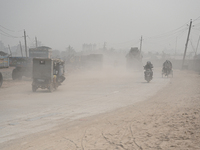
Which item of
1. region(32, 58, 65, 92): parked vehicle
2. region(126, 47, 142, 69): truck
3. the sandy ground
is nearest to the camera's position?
the sandy ground

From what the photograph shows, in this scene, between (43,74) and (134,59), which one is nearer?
(43,74)

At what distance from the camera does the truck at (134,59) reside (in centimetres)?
3988

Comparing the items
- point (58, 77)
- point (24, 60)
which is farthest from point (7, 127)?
point (24, 60)

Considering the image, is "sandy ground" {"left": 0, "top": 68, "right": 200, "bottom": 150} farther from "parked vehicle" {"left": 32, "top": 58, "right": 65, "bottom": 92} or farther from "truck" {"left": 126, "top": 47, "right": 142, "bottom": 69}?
"truck" {"left": 126, "top": 47, "right": 142, "bottom": 69}

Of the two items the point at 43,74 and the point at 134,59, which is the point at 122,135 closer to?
the point at 43,74

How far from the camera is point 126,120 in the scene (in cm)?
643

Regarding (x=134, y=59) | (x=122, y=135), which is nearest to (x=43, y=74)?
(x=122, y=135)

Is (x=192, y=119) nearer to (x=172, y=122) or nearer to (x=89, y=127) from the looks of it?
(x=172, y=122)

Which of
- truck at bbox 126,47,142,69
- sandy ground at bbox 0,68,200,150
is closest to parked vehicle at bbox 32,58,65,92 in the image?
sandy ground at bbox 0,68,200,150

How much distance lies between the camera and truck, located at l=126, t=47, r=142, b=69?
39881 mm

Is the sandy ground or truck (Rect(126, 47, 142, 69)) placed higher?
truck (Rect(126, 47, 142, 69))

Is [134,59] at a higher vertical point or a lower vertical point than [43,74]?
higher

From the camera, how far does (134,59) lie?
40156mm

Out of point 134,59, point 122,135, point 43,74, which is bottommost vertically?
point 122,135
